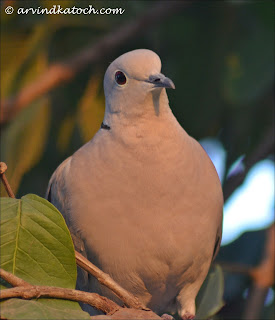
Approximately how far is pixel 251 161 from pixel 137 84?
4.70ft

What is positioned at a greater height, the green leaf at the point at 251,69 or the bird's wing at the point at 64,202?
the green leaf at the point at 251,69

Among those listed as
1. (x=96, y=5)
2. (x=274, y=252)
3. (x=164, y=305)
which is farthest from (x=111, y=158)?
(x=96, y=5)

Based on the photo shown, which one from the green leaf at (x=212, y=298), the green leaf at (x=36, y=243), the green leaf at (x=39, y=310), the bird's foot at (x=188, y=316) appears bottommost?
the bird's foot at (x=188, y=316)

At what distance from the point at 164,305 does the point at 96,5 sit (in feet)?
6.77

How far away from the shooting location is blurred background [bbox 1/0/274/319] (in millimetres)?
3998

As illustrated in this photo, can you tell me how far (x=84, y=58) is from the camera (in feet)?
13.6

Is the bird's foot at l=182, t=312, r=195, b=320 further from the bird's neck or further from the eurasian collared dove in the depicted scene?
the bird's neck

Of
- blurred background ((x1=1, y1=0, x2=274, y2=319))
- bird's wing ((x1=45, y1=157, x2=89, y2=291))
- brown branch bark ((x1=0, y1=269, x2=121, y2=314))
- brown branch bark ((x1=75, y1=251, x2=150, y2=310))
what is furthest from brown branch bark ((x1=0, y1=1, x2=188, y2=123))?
brown branch bark ((x1=0, y1=269, x2=121, y2=314))

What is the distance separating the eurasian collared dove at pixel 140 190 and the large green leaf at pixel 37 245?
92 cm

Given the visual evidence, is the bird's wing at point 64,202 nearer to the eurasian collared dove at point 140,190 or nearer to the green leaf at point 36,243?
the eurasian collared dove at point 140,190

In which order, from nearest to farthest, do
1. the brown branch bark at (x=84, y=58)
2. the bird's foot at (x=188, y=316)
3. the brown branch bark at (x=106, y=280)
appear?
the brown branch bark at (x=106, y=280) < the bird's foot at (x=188, y=316) < the brown branch bark at (x=84, y=58)

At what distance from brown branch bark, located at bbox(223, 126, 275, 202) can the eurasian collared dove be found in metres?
0.96

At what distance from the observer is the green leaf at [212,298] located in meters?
2.98

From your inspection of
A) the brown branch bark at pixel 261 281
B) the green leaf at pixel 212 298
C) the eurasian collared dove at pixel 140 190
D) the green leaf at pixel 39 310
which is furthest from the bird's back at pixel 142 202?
the green leaf at pixel 39 310
